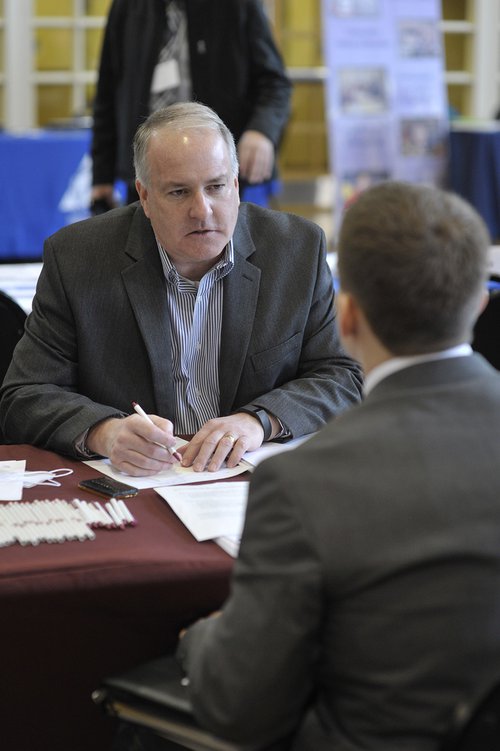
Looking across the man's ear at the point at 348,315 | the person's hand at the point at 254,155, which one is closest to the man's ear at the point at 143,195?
the man's ear at the point at 348,315

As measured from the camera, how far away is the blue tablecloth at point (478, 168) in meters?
8.26

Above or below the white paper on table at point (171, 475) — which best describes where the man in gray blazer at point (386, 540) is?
above

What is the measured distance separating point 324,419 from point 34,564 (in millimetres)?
886

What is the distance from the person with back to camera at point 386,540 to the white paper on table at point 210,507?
386mm

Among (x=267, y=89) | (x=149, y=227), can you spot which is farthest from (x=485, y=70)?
(x=149, y=227)

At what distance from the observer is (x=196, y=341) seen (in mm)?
2387

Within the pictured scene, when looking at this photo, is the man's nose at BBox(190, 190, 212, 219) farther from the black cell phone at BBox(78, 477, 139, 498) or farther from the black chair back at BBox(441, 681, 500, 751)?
the black chair back at BBox(441, 681, 500, 751)

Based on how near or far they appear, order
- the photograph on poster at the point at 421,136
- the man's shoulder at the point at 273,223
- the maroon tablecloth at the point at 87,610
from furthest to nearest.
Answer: the photograph on poster at the point at 421,136 < the man's shoulder at the point at 273,223 < the maroon tablecloth at the point at 87,610

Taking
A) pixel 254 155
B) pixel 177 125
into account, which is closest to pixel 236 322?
pixel 177 125

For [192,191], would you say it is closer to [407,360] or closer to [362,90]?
[407,360]

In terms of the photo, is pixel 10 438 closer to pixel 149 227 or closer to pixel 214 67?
pixel 149 227

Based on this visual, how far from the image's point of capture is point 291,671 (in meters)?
1.17

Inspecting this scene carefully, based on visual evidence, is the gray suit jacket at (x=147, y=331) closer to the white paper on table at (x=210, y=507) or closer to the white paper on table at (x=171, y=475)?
the white paper on table at (x=171, y=475)

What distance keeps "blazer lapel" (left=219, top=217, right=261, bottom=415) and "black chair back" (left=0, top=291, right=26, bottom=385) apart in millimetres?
685
